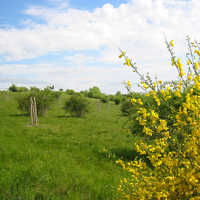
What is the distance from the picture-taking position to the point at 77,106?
22.6 m

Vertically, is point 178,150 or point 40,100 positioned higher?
point 40,100

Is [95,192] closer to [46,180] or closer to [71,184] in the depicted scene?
[71,184]

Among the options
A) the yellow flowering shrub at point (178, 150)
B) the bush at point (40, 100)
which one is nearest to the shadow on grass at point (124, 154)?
the yellow flowering shrub at point (178, 150)

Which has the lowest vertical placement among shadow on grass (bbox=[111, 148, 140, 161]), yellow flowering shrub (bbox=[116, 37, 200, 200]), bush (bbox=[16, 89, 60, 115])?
shadow on grass (bbox=[111, 148, 140, 161])

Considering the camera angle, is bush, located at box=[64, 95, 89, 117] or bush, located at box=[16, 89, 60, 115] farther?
bush, located at box=[64, 95, 89, 117]

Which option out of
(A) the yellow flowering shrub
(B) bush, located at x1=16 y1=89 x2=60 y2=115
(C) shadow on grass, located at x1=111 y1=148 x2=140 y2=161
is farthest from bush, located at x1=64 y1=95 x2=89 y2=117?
(A) the yellow flowering shrub

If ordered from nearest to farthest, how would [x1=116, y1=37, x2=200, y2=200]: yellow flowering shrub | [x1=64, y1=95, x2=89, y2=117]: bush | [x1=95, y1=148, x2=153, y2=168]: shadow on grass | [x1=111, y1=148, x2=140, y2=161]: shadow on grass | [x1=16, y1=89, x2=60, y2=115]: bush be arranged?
1. [x1=116, y1=37, x2=200, y2=200]: yellow flowering shrub
2. [x1=95, y1=148, x2=153, y2=168]: shadow on grass
3. [x1=111, y1=148, x2=140, y2=161]: shadow on grass
4. [x1=16, y1=89, x2=60, y2=115]: bush
5. [x1=64, y1=95, x2=89, y2=117]: bush

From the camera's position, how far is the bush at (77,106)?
74.2ft

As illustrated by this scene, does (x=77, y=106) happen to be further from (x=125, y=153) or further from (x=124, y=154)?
(x=124, y=154)

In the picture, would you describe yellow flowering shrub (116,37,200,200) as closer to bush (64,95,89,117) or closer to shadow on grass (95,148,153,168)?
shadow on grass (95,148,153,168)

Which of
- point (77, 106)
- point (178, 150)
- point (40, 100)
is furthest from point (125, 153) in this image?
point (40, 100)

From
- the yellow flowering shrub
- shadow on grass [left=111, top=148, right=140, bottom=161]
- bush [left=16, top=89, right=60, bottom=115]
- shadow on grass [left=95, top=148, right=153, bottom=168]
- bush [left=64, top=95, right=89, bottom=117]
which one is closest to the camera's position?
the yellow flowering shrub

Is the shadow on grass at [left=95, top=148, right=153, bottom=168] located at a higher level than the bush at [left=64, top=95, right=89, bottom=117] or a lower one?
lower

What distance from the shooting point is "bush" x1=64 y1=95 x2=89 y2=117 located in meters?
22.6
